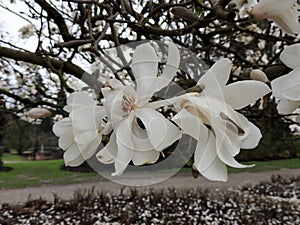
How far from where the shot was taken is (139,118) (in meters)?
0.41

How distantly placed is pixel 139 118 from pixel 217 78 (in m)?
0.10

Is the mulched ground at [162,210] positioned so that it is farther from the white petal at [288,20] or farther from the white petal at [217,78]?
the white petal at [217,78]

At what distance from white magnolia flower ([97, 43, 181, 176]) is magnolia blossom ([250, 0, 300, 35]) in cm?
18

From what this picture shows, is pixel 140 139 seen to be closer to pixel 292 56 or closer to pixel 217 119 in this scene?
pixel 217 119

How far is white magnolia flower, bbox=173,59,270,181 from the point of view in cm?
37

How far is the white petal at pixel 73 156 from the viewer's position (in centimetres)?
47

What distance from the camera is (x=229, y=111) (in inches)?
14.8

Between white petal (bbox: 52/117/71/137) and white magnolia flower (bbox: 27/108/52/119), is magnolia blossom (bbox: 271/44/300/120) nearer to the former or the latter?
white petal (bbox: 52/117/71/137)

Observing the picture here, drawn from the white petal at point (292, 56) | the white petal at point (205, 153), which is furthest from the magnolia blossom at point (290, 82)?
the white petal at point (205, 153)

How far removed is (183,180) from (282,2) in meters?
7.94

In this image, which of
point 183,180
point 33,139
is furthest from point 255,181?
point 33,139

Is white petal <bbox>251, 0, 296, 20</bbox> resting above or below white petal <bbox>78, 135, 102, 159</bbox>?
above

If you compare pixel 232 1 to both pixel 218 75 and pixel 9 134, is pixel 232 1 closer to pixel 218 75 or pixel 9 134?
pixel 218 75

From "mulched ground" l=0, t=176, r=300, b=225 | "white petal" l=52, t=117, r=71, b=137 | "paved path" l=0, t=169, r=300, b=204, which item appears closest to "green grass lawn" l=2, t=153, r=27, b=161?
"paved path" l=0, t=169, r=300, b=204
